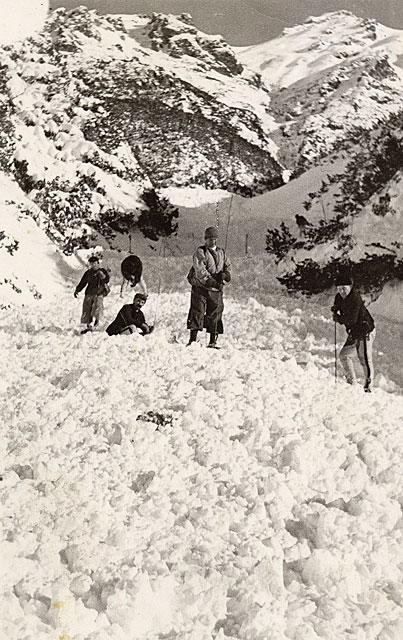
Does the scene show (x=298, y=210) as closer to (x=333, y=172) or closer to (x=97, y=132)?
(x=333, y=172)

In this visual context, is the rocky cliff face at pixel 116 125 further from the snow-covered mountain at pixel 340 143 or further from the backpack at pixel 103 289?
the backpack at pixel 103 289

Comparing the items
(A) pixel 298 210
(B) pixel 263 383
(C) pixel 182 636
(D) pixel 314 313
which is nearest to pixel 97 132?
(A) pixel 298 210

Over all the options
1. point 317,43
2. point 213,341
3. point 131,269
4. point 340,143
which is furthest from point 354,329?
point 340,143

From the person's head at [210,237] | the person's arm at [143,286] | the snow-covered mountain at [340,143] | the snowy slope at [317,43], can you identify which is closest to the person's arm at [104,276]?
the person's arm at [143,286]

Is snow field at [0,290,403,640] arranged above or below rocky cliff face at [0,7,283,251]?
above

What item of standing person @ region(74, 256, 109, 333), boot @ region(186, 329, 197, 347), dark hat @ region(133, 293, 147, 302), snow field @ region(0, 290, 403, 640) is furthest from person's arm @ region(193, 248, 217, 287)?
standing person @ region(74, 256, 109, 333)

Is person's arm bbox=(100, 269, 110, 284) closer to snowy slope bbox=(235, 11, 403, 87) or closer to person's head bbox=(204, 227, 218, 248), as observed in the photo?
person's head bbox=(204, 227, 218, 248)
